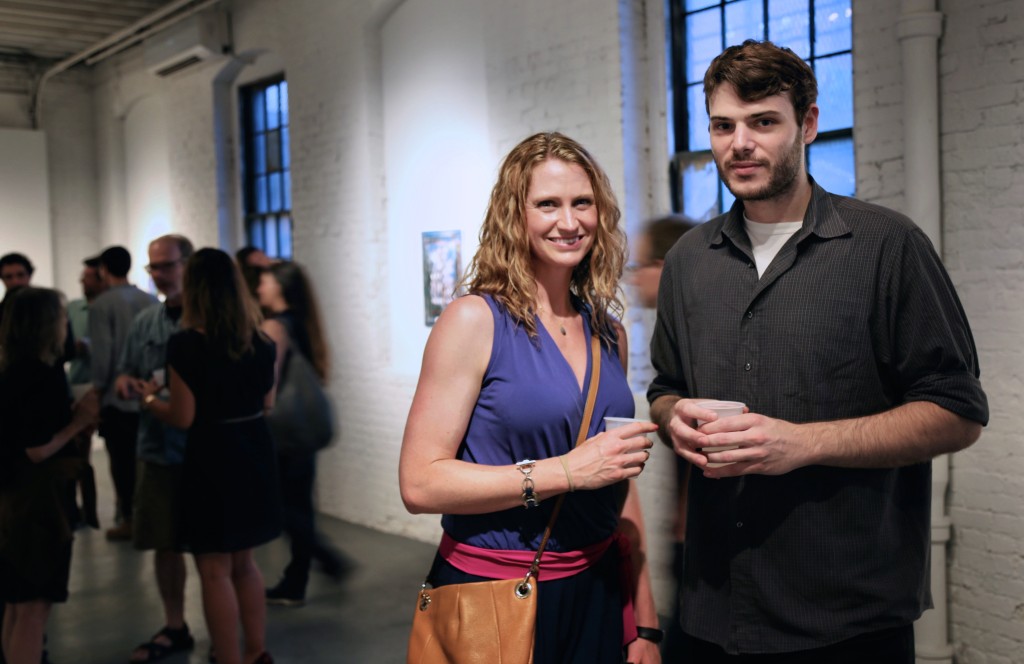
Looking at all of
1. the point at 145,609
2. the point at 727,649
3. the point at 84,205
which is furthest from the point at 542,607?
the point at 84,205

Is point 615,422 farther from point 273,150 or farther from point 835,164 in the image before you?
point 273,150

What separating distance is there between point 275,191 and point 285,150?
292mm

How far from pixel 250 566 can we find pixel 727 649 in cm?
248

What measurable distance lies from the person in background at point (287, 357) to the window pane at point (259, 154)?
2197mm

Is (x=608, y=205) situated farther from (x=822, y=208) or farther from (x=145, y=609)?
(x=145, y=609)

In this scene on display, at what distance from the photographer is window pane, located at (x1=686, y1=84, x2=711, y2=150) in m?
4.23

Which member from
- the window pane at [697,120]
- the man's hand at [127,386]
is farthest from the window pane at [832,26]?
the man's hand at [127,386]

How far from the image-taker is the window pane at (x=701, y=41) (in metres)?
4.14

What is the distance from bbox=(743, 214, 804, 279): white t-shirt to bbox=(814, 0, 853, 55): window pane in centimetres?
209

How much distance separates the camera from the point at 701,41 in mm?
4207

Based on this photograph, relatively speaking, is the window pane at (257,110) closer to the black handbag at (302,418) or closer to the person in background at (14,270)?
the person in background at (14,270)

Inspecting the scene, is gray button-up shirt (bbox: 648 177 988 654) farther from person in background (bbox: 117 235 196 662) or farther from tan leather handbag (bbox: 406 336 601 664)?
person in background (bbox: 117 235 196 662)

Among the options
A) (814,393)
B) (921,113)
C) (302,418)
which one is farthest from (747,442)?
(302,418)

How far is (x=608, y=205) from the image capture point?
205cm
